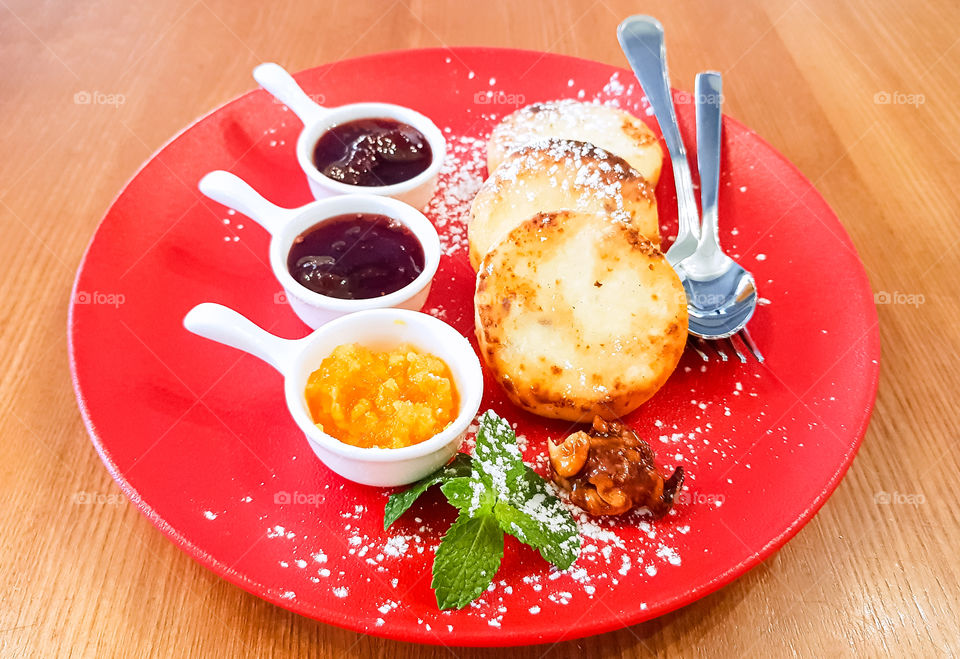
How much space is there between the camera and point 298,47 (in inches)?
121

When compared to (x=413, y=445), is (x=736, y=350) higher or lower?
lower

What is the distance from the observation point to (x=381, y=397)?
1616 millimetres

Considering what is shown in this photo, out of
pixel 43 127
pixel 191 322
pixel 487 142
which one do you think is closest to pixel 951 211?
pixel 487 142

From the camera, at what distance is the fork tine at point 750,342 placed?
6.37 feet

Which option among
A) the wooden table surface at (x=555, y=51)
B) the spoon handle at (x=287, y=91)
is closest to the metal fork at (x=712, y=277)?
the wooden table surface at (x=555, y=51)

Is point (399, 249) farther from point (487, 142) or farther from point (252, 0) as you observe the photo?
point (252, 0)

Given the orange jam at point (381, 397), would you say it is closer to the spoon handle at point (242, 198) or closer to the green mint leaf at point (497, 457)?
the green mint leaf at point (497, 457)

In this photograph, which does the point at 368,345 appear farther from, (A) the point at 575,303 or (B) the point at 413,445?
(A) the point at 575,303

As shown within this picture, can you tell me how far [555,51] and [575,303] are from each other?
5.60 ft

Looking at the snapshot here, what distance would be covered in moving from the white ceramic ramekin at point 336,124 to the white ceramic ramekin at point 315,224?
10cm

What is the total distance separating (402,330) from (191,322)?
48cm

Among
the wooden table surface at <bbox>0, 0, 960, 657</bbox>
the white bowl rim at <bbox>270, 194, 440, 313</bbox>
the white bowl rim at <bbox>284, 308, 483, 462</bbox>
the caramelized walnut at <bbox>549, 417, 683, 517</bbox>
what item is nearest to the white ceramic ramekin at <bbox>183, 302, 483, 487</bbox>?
the white bowl rim at <bbox>284, 308, 483, 462</bbox>

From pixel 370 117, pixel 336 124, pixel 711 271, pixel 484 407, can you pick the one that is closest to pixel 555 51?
pixel 370 117

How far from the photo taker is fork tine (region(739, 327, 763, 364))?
194cm
